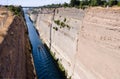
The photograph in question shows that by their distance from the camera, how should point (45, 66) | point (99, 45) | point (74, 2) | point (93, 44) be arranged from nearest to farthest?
point (99, 45)
point (93, 44)
point (45, 66)
point (74, 2)

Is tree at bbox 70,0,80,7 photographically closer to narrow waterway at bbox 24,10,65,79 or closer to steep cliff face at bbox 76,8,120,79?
narrow waterway at bbox 24,10,65,79

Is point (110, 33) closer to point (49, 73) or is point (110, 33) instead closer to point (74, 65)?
point (74, 65)

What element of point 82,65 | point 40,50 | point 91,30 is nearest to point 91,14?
point 91,30

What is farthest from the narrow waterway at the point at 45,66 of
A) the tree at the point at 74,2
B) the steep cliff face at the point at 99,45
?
the tree at the point at 74,2

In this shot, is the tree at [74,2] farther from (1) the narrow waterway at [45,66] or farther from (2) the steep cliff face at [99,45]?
(2) the steep cliff face at [99,45]

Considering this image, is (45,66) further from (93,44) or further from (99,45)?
(99,45)

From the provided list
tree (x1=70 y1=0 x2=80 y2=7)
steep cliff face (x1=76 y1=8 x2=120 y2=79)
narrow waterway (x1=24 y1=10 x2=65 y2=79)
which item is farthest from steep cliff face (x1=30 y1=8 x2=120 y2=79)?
tree (x1=70 y1=0 x2=80 y2=7)

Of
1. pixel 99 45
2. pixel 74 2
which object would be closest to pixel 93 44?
pixel 99 45

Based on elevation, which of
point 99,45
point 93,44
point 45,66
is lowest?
point 45,66

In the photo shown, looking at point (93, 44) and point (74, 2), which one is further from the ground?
point (74, 2)
